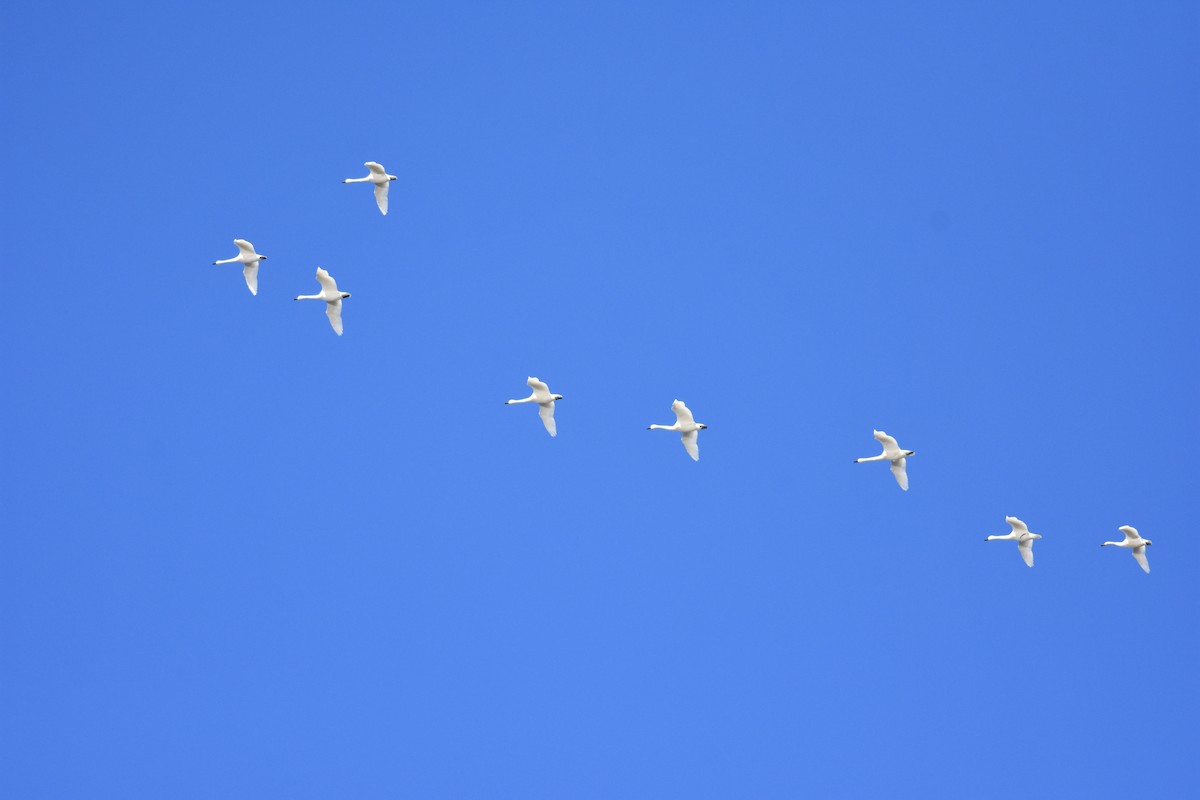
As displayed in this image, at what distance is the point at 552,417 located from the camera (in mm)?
78188

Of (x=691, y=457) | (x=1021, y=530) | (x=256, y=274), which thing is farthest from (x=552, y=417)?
(x=1021, y=530)

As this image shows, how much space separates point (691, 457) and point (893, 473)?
20.6 feet

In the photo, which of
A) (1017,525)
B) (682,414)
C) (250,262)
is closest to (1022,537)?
(1017,525)

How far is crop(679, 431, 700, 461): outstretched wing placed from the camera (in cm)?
7794

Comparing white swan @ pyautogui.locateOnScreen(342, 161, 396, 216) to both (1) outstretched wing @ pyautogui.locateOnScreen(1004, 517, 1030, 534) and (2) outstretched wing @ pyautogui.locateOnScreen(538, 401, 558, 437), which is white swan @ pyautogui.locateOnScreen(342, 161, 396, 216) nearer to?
(2) outstretched wing @ pyautogui.locateOnScreen(538, 401, 558, 437)

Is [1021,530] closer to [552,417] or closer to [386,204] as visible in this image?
[552,417]

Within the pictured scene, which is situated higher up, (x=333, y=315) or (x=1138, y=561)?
(x=333, y=315)

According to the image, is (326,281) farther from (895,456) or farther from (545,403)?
(895,456)

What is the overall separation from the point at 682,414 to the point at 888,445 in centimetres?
625

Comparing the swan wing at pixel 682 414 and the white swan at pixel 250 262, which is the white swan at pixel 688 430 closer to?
the swan wing at pixel 682 414

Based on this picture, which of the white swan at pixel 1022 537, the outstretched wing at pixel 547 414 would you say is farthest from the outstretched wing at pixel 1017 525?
the outstretched wing at pixel 547 414

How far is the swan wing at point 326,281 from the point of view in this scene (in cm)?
7931

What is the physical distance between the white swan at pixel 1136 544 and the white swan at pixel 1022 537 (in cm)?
253

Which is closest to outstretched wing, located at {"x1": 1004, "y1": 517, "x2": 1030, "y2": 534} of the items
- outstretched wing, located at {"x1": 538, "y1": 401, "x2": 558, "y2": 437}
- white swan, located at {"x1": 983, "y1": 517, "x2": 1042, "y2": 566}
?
white swan, located at {"x1": 983, "y1": 517, "x2": 1042, "y2": 566}
